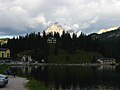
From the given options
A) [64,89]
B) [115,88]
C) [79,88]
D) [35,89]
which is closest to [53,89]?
[64,89]

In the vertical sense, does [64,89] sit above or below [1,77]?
below

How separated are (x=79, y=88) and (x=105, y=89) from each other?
6953mm

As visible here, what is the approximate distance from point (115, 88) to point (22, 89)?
38.4 m

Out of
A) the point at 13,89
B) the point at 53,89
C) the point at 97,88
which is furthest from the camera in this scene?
the point at 97,88

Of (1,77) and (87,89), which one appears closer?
(1,77)

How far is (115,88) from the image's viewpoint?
8469 cm

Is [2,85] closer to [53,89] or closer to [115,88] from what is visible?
[53,89]

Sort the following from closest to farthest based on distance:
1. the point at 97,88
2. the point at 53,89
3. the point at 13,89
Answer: the point at 13,89, the point at 53,89, the point at 97,88

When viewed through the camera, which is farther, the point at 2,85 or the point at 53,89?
the point at 53,89

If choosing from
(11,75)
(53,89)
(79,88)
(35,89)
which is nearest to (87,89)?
(79,88)

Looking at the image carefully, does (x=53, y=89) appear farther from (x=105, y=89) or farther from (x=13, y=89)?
(x=13, y=89)

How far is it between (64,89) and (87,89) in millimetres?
6165

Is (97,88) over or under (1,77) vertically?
under

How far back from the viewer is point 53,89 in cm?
7781
